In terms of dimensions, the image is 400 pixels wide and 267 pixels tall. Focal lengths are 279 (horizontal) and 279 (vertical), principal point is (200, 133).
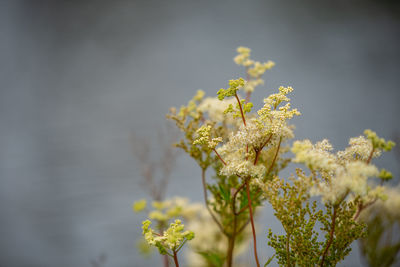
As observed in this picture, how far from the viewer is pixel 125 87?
164cm

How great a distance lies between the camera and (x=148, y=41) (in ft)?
5.23

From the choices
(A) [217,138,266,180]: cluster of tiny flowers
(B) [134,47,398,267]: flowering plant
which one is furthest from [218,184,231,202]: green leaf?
(A) [217,138,266,180]: cluster of tiny flowers

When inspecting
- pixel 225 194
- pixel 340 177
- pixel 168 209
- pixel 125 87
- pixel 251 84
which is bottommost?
pixel 340 177

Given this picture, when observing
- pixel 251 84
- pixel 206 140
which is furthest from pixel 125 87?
pixel 206 140

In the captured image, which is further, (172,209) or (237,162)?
(172,209)

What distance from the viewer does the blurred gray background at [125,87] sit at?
1.47 m

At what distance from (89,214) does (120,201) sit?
20 cm

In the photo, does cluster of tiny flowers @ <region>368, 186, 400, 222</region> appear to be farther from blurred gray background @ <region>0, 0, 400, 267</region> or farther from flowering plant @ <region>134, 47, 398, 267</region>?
blurred gray background @ <region>0, 0, 400, 267</region>

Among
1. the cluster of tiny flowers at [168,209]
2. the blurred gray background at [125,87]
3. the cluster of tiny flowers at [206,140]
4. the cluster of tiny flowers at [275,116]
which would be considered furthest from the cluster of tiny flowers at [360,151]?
the blurred gray background at [125,87]

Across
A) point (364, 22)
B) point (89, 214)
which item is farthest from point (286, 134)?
point (89, 214)

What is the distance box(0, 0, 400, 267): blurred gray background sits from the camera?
1.47 metres

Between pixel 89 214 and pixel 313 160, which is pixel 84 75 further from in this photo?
pixel 313 160

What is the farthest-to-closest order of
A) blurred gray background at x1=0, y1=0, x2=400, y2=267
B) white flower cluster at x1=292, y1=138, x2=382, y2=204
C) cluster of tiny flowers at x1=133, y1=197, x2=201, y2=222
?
blurred gray background at x1=0, y1=0, x2=400, y2=267 < cluster of tiny flowers at x1=133, y1=197, x2=201, y2=222 < white flower cluster at x1=292, y1=138, x2=382, y2=204

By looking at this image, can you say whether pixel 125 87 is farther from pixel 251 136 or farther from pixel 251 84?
pixel 251 136
